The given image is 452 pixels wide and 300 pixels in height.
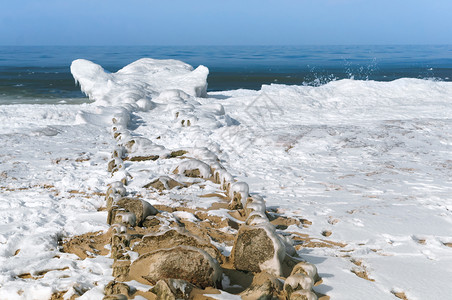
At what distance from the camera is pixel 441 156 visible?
7.88 metres

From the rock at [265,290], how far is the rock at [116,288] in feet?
2.61

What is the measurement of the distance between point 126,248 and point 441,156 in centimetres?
666

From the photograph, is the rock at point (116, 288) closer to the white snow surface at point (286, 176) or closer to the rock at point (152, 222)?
the white snow surface at point (286, 176)

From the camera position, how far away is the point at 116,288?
2.79 meters

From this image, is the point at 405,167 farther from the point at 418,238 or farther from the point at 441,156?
the point at 418,238

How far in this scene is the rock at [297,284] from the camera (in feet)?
9.32

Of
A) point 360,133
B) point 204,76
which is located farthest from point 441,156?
point 204,76

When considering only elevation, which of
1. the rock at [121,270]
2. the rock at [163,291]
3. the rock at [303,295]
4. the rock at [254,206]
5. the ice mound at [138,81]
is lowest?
the rock at [254,206]

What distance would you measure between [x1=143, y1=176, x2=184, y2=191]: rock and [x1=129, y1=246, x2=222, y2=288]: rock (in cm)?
267

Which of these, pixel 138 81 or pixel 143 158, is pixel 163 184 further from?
pixel 138 81

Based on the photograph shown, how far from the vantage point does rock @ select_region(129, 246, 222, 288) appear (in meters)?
2.90

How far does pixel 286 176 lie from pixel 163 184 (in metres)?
2.16

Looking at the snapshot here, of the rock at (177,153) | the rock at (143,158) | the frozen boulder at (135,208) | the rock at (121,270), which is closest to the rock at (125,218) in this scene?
the frozen boulder at (135,208)

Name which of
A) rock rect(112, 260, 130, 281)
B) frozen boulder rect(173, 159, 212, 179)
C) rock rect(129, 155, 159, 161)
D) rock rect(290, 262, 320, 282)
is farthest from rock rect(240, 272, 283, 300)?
rock rect(129, 155, 159, 161)
